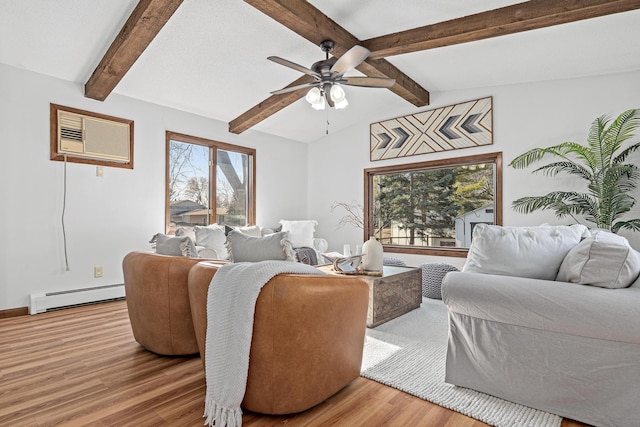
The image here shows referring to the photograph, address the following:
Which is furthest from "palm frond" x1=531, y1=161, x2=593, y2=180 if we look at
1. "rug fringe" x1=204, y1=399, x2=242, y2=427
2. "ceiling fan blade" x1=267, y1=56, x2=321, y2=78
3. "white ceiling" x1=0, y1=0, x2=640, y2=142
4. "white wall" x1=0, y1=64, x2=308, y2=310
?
"white wall" x1=0, y1=64, x2=308, y2=310

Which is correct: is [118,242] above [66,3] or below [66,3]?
below

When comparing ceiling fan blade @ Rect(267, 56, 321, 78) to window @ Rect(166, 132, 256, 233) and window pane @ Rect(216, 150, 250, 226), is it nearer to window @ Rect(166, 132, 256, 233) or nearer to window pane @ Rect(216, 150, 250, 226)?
window @ Rect(166, 132, 256, 233)

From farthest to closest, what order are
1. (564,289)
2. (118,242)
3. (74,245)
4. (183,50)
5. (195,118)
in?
1. (195,118)
2. (118,242)
3. (74,245)
4. (183,50)
5. (564,289)

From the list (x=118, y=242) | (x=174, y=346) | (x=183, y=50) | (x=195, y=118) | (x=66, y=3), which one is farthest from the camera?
(x=195, y=118)

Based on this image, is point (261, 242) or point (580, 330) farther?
point (261, 242)

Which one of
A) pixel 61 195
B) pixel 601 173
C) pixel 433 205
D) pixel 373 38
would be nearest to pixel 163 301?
pixel 61 195

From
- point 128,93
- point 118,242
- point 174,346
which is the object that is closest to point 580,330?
point 174,346

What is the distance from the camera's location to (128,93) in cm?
412

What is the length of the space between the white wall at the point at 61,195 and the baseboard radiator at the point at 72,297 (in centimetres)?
8

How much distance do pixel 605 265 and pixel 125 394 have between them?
2505 mm

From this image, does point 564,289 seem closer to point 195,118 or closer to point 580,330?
point 580,330

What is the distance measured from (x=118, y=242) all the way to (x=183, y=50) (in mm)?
2344

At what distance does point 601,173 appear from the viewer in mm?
3518

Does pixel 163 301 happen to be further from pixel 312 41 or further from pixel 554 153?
pixel 554 153
